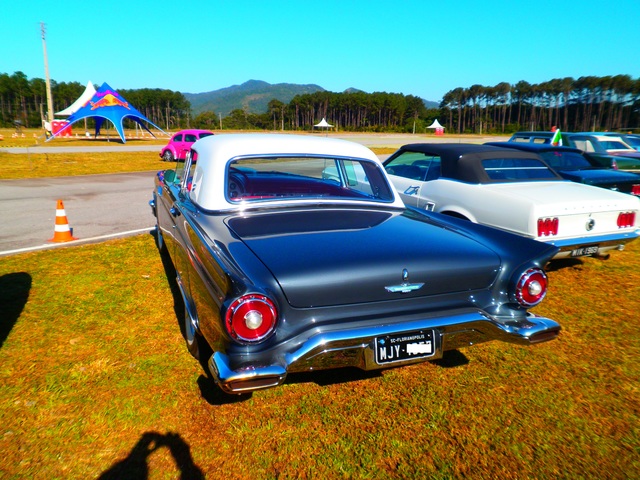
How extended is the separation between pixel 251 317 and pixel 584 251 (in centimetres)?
412

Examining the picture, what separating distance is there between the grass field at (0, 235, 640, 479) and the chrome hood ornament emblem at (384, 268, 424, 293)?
86 centimetres

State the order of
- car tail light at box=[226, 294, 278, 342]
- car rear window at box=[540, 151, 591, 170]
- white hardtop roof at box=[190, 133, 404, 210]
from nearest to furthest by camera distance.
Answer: car tail light at box=[226, 294, 278, 342] → white hardtop roof at box=[190, 133, 404, 210] → car rear window at box=[540, 151, 591, 170]

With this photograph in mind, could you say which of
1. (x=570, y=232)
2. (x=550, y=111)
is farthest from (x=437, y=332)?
(x=550, y=111)

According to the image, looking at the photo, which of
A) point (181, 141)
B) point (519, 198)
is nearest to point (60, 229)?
point (519, 198)

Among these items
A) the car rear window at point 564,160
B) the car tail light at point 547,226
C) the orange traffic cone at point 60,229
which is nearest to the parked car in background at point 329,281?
the car tail light at point 547,226

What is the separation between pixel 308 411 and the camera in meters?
2.81

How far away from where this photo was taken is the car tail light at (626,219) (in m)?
4.99

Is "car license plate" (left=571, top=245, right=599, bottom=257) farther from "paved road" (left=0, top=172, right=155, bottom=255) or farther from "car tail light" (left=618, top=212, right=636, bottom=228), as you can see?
"paved road" (left=0, top=172, right=155, bottom=255)

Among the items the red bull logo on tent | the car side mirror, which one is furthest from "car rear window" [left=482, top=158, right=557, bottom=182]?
the red bull logo on tent

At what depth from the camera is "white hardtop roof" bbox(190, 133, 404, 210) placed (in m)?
3.32

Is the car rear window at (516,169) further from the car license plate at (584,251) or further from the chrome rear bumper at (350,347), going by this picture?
the chrome rear bumper at (350,347)

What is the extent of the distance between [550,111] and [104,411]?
9349 centimetres

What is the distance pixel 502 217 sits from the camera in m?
4.87

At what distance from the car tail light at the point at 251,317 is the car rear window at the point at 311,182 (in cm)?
126
